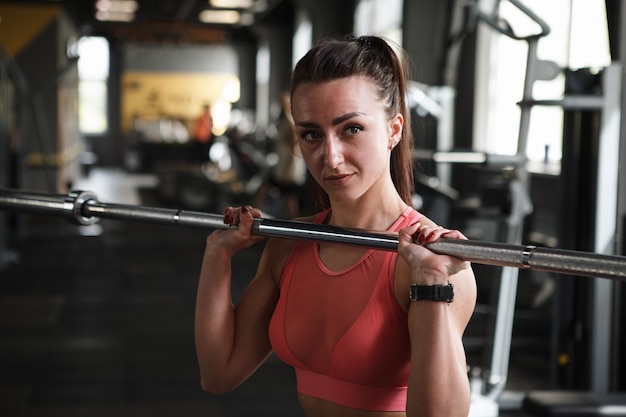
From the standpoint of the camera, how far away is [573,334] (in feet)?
11.1

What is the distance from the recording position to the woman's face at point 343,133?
1323 mm

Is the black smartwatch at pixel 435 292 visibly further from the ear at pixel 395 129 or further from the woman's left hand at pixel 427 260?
the ear at pixel 395 129

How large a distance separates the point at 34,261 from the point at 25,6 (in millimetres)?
5777

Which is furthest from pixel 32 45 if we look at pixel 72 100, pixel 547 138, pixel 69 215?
pixel 69 215

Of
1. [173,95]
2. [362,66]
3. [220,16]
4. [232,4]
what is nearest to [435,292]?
[362,66]

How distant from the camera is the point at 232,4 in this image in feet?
44.4

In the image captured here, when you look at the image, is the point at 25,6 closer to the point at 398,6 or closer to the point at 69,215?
the point at 398,6

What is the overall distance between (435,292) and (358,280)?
26cm

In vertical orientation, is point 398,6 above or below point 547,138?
above

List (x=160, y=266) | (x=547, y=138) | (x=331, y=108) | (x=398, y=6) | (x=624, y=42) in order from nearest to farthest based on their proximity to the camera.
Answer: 1. (x=331, y=108)
2. (x=624, y=42)
3. (x=547, y=138)
4. (x=160, y=266)
5. (x=398, y=6)

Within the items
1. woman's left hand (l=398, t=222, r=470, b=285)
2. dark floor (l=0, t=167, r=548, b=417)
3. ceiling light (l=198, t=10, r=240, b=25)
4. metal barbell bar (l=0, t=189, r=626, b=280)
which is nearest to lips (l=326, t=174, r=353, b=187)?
metal barbell bar (l=0, t=189, r=626, b=280)

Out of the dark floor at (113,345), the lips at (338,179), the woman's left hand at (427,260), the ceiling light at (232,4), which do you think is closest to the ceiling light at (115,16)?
the ceiling light at (232,4)

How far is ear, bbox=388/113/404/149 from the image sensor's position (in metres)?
1.42

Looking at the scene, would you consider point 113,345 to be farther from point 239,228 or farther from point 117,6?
point 117,6
